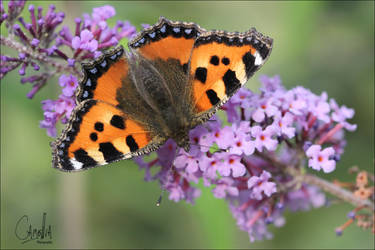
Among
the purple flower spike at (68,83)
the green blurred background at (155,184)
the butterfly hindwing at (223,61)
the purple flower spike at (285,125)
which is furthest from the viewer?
the green blurred background at (155,184)

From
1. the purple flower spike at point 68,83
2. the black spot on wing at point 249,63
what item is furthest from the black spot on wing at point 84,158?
the black spot on wing at point 249,63

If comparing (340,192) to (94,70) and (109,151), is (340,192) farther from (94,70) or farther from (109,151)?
(94,70)

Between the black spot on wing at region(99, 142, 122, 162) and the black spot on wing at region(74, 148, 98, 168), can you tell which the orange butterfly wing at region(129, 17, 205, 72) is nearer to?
the black spot on wing at region(99, 142, 122, 162)

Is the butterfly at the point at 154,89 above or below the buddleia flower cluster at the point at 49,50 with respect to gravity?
below

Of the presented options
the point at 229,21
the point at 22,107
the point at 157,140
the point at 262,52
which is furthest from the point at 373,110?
the point at 22,107

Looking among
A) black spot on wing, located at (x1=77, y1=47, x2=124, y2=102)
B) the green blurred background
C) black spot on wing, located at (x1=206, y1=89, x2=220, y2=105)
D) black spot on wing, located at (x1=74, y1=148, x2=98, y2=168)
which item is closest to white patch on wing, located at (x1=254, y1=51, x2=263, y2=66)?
black spot on wing, located at (x1=206, y1=89, x2=220, y2=105)

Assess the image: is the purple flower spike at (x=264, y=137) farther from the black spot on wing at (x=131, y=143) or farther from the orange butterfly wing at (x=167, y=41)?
the black spot on wing at (x=131, y=143)

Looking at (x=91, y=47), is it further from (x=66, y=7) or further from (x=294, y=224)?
(x=294, y=224)
